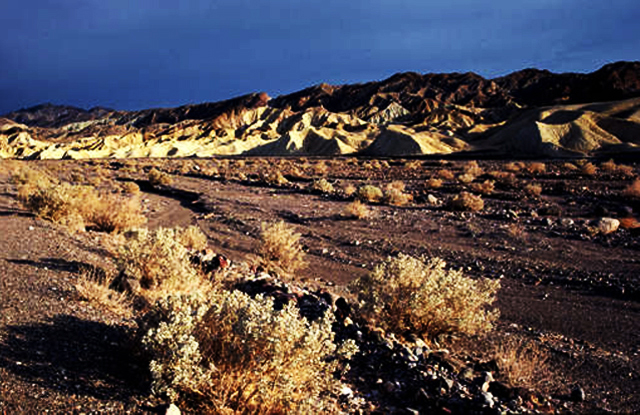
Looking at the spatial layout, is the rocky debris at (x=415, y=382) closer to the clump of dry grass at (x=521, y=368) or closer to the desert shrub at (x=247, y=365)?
the clump of dry grass at (x=521, y=368)

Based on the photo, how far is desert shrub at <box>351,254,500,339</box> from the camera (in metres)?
4.54

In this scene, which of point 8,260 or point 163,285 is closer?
point 163,285

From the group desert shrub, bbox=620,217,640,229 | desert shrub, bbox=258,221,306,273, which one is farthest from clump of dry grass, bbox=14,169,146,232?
desert shrub, bbox=620,217,640,229

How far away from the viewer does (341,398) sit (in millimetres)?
3232

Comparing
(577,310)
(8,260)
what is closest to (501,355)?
(577,310)

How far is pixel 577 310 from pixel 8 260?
8551 mm

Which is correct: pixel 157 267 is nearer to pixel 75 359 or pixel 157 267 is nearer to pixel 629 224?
pixel 75 359

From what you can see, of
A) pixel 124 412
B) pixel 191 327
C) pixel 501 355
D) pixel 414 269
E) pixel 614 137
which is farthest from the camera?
pixel 614 137

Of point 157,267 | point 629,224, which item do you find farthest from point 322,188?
point 157,267

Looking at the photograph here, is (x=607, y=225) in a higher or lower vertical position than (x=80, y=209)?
lower

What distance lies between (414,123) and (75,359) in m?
96.3

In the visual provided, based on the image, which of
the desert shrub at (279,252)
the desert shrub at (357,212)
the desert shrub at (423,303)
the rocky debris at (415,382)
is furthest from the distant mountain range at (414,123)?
the rocky debris at (415,382)

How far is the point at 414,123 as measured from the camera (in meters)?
93.8

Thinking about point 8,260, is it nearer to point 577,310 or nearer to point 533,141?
point 577,310
